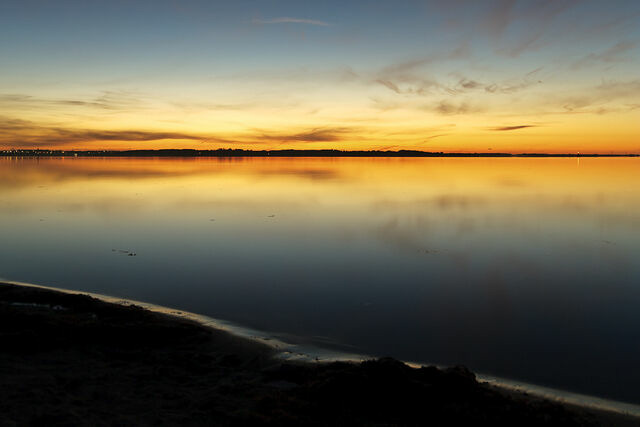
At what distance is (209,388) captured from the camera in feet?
17.9

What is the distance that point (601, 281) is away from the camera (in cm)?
1100

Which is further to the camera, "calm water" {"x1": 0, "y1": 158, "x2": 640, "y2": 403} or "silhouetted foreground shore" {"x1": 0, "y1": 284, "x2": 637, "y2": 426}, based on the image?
"calm water" {"x1": 0, "y1": 158, "x2": 640, "y2": 403}

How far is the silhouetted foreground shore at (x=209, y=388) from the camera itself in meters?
4.73

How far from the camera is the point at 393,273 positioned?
1177 centimetres

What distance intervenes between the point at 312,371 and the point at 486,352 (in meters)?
3.07

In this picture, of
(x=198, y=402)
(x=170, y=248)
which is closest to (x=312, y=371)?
(x=198, y=402)

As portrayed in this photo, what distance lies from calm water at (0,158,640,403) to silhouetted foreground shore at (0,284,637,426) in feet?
5.12

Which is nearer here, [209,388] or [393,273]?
[209,388]

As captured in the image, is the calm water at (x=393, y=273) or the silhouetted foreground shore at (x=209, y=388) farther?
the calm water at (x=393, y=273)

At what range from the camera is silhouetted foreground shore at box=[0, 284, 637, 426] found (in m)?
4.73

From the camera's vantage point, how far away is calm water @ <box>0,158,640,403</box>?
7457mm

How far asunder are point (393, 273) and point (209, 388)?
7174 mm

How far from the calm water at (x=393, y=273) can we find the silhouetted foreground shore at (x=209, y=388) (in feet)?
5.12

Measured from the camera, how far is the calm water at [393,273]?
294 inches
